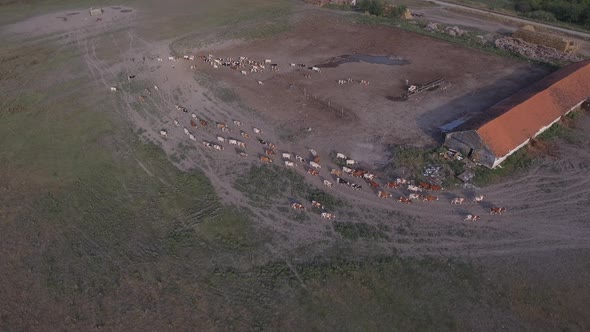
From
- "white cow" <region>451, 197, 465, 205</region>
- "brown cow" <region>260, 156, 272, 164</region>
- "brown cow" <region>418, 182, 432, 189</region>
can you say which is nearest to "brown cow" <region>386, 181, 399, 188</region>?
"brown cow" <region>418, 182, 432, 189</region>

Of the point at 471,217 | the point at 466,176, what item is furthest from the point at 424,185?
the point at 471,217

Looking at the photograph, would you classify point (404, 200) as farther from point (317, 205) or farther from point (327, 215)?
point (317, 205)

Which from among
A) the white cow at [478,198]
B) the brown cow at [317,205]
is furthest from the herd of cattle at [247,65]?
the brown cow at [317,205]

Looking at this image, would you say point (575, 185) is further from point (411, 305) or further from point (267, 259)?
point (267, 259)

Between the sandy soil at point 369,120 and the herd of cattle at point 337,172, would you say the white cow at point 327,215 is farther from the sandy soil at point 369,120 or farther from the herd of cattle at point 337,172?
the sandy soil at point 369,120

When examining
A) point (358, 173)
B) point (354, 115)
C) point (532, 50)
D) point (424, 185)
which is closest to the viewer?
point (424, 185)

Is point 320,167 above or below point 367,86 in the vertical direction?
below

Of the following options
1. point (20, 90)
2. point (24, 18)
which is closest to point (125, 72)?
point (20, 90)
